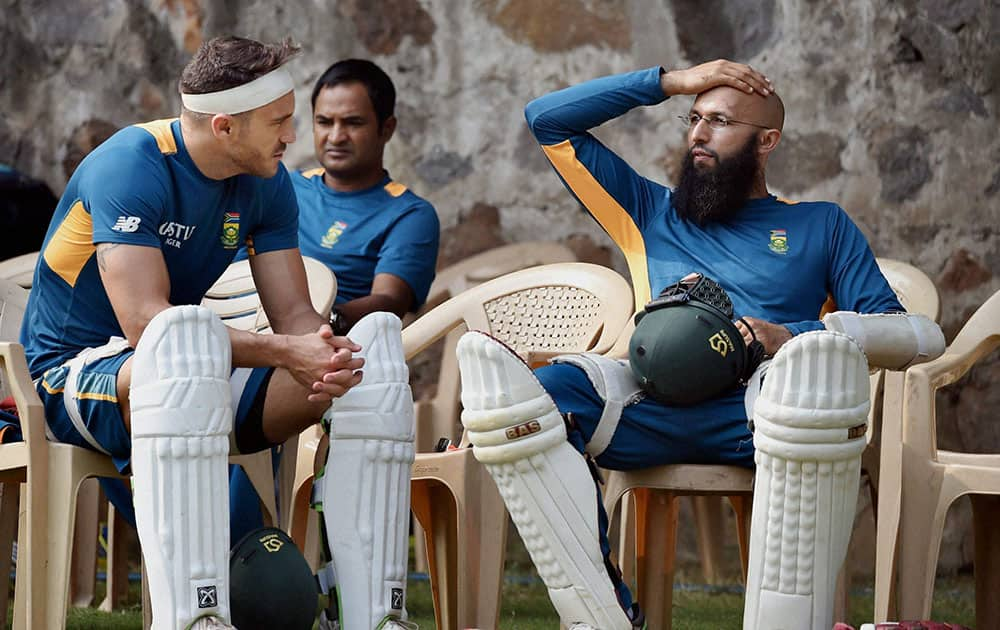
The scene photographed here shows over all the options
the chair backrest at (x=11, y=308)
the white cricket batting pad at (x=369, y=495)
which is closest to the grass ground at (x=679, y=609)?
the chair backrest at (x=11, y=308)

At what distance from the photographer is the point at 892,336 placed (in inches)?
133

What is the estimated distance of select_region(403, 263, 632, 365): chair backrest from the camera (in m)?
4.25

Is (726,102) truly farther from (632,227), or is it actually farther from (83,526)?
(83,526)

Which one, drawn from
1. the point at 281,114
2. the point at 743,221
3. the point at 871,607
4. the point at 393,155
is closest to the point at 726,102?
the point at 743,221

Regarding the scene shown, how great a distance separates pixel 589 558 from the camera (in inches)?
120

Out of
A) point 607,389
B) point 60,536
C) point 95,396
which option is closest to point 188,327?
point 95,396

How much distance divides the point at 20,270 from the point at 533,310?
58.2 inches

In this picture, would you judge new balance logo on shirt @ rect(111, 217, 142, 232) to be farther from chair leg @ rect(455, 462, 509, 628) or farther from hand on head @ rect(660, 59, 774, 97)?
hand on head @ rect(660, 59, 774, 97)

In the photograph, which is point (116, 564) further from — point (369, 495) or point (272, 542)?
point (369, 495)

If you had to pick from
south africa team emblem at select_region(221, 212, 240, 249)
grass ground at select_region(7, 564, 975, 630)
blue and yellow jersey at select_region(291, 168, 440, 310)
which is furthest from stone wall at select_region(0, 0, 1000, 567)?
south africa team emblem at select_region(221, 212, 240, 249)

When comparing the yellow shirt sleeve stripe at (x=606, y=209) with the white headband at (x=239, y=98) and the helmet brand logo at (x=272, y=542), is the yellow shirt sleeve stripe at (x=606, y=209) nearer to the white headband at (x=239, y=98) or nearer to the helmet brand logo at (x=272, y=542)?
the white headband at (x=239, y=98)

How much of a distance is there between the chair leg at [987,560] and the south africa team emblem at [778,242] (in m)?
0.69

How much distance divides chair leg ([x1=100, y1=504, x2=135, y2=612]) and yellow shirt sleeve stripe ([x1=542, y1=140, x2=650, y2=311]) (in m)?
1.58

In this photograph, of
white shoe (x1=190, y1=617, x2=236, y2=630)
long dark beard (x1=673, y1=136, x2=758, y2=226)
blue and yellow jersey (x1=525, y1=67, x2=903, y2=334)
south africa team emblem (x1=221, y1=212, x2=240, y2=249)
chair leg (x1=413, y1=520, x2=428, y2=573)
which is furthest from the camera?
chair leg (x1=413, y1=520, x2=428, y2=573)
